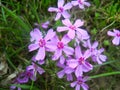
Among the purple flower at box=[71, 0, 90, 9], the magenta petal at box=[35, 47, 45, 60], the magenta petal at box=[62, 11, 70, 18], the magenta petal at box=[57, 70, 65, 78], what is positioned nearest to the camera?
the magenta petal at box=[35, 47, 45, 60]

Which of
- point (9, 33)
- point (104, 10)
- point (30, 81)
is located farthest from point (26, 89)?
point (104, 10)

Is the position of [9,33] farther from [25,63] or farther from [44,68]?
[44,68]

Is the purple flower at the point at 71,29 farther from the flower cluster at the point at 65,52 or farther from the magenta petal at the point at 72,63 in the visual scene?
the magenta petal at the point at 72,63

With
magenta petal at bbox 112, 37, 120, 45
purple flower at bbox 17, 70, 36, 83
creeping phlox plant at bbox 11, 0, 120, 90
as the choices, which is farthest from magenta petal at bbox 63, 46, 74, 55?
magenta petal at bbox 112, 37, 120, 45

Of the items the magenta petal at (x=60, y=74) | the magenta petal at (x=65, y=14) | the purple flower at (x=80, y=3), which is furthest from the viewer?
the purple flower at (x=80, y=3)

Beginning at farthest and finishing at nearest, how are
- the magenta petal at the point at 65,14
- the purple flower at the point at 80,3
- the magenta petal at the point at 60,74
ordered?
the purple flower at the point at 80,3, the magenta petal at the point at 65,14, the magenta petal at the point at 60,74

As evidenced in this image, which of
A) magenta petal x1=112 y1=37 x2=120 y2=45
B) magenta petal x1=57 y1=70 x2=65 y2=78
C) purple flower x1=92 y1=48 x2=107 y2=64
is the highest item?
magenta petal x1=112 y1=37 x2=120 y2=45

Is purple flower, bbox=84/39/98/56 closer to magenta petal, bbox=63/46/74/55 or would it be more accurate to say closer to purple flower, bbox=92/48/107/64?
purple flower, bbox=92/48/107/64

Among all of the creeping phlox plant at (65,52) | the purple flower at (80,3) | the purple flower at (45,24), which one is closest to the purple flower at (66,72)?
the creeping phlox plant at (65,52)
